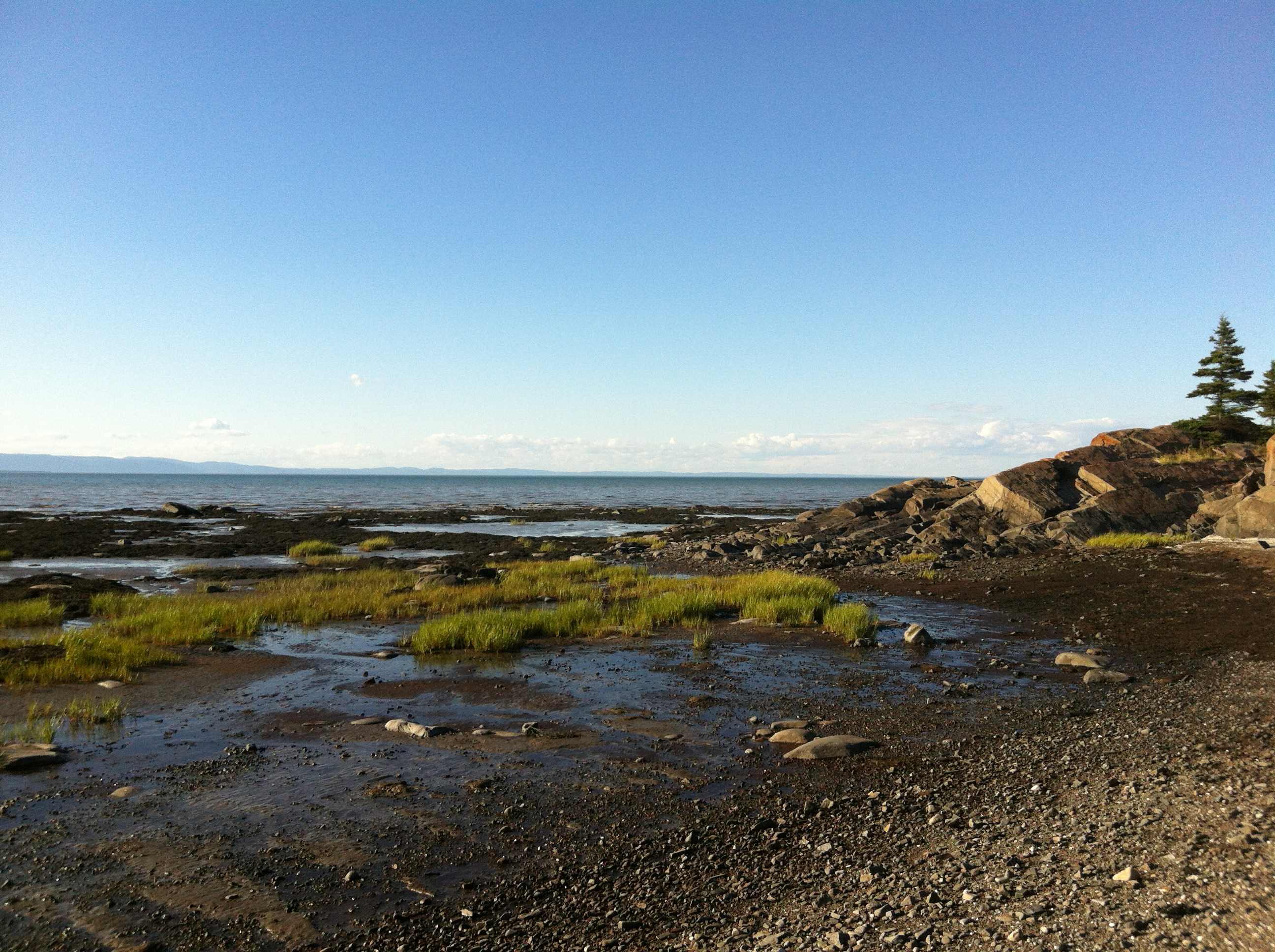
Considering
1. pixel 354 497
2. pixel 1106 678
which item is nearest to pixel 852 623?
pixel 1106 678

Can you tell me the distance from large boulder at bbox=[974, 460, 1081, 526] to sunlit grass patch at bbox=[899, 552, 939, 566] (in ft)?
19.5

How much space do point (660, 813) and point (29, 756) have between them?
9.50 m

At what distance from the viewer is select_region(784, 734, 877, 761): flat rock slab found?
1119cm

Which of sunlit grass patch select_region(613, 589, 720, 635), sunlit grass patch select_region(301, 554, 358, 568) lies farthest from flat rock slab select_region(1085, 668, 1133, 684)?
sunlit grass patch select_region(301, 554, 358, 568)

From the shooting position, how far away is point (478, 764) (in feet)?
36.9

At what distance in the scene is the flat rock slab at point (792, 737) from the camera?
39.1 feet

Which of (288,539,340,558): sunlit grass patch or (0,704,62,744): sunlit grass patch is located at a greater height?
(0,704,62,744): sunlit grass patch

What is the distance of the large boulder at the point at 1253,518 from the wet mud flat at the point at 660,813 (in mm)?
13467

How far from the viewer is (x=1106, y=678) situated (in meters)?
15.1

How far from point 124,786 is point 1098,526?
118 ft

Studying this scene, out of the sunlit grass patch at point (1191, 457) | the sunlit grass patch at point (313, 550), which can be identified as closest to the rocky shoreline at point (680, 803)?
the sunlit grass patch at point (1191, 457)

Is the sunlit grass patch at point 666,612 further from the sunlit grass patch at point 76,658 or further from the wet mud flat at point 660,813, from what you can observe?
the sunlit grass patch at point 76,658

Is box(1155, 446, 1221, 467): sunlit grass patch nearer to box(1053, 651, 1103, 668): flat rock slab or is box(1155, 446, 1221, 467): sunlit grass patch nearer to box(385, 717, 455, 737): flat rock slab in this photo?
box(1053, 651, 1103, 668): flat rock slab

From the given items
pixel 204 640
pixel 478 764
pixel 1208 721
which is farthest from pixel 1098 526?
pixel 204 640
